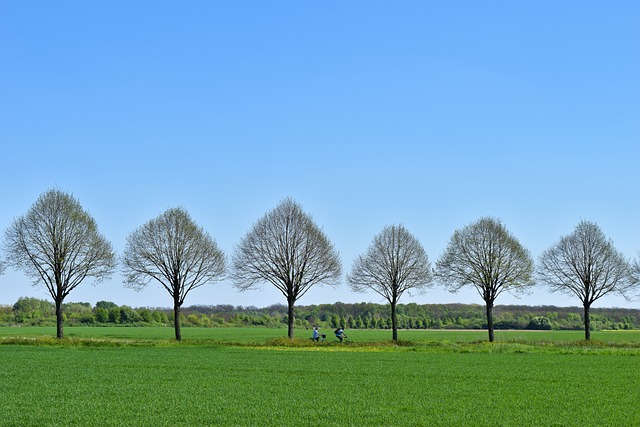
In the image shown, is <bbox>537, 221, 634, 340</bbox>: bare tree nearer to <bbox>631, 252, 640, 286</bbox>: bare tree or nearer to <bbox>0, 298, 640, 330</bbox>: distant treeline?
<bbox>631, 252, 640, 286</bbox>: bare tree

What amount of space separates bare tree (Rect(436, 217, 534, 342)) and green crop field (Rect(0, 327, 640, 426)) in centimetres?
1851

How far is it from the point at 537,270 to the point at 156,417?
57.0 metres

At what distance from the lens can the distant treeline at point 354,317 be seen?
384 feet

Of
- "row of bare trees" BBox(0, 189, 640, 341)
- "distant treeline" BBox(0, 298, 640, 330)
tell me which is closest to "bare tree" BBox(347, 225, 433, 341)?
"row of bare trees" BBox(0, 189, 640, 341)

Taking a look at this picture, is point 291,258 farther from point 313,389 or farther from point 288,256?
point 313,389

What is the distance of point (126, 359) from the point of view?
41781mm

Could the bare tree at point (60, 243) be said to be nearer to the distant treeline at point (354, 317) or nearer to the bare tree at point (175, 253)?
the bare tree at point (175, 253)

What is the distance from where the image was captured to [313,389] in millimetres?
27062

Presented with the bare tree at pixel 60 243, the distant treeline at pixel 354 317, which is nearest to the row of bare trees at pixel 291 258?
the bare tree at pixel 60 243

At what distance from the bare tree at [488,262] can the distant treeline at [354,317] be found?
51.5 m

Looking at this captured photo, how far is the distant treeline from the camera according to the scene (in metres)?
117

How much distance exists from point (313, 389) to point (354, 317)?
101 meters

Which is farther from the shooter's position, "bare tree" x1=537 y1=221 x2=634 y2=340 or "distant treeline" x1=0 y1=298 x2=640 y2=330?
"distant treeline" x1=0 y1=298 x2=640 y2=330

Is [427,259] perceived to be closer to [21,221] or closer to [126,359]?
[126,359]
